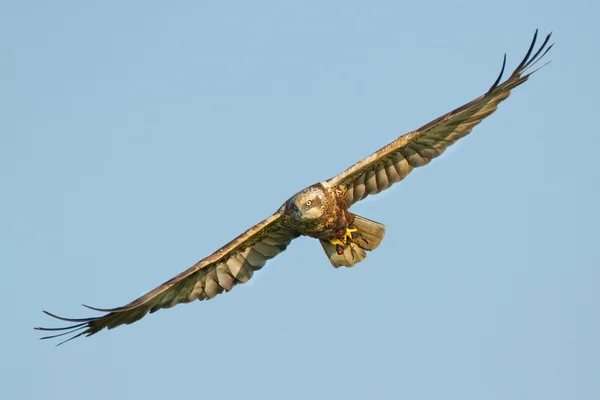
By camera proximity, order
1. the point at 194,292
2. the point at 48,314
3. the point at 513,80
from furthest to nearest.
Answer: the point at 194,292, the point at 513,80, the point at 48,314

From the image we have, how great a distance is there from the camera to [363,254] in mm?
17766

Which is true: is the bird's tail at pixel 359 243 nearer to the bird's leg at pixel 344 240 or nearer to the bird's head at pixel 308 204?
the bird's leg at pixel 344 240

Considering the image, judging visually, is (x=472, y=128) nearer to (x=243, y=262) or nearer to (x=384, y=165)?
(x=384, y=165)

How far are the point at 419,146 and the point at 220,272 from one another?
3079mm

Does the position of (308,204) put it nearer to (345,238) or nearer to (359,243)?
(345,238)

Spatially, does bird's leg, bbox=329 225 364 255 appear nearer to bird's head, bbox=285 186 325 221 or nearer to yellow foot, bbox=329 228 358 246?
yellow foot, bbox=329 228 358 246

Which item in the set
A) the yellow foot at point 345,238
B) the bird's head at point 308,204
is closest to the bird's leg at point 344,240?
the yellow foot at point 345,238

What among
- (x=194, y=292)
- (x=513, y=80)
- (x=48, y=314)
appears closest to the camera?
(x=48, y=314)

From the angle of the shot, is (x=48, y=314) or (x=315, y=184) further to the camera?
(x=315, y=184)

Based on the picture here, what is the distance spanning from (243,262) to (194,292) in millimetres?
750

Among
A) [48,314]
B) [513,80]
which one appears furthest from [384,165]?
[48,314]

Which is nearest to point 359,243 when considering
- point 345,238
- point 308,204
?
point 345,238

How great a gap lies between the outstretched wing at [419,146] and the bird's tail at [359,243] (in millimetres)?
347

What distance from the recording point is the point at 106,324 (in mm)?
17297
